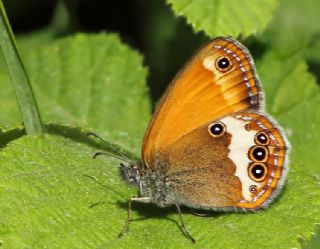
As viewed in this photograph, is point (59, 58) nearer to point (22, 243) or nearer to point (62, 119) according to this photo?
point (62, 119)

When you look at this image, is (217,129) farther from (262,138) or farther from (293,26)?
(293,26)

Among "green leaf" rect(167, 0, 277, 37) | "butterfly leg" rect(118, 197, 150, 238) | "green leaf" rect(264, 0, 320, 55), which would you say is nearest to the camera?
"butterfly leg" rect(118, 197, 150, 238)

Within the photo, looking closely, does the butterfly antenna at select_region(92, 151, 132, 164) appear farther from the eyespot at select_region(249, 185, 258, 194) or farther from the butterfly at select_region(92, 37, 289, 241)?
the eyespot at select_region(249, 185, 258, 194)

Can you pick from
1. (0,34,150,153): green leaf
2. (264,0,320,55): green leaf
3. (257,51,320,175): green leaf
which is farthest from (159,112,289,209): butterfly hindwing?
(264,0,320,55): green leaf

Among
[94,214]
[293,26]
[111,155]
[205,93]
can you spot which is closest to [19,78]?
[111,155]

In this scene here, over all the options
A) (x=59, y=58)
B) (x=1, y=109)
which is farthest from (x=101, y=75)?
(x=1, y=109)

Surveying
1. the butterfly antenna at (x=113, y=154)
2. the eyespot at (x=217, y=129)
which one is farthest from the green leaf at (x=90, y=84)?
the eyespot at (x=217, y=129)
